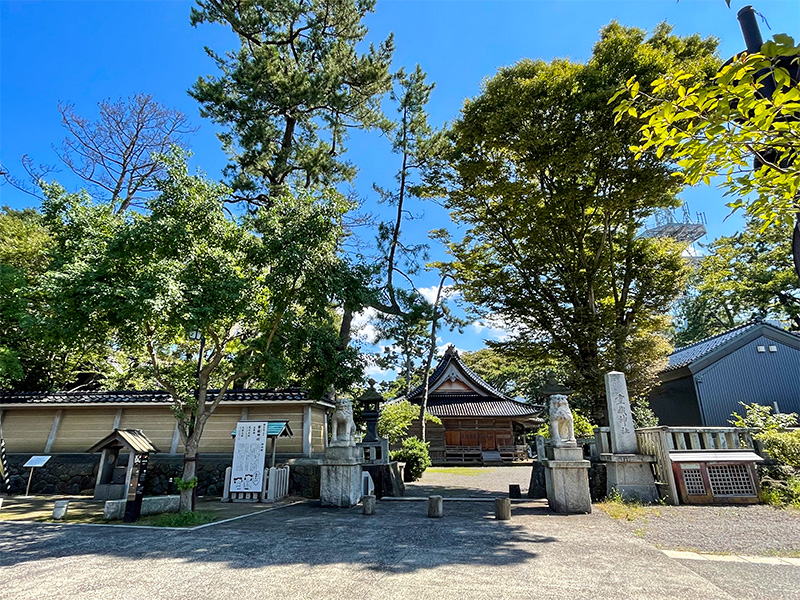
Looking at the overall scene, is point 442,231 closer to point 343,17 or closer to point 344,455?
point 343,17

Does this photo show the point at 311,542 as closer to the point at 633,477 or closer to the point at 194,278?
the point at 194,278

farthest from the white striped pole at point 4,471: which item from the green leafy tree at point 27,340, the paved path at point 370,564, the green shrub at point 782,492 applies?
the green shrub at point 782,492

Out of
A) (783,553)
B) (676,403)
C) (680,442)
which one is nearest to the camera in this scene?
(783,553)

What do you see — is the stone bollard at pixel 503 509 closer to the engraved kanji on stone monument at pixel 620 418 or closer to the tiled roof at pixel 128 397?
the engraved kanji on stone monument at pixel 620 418

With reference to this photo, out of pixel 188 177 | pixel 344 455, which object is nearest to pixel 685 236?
pixel 344 455

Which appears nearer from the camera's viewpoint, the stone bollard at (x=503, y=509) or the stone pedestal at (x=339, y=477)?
the stone bollard at (x=503, y=509)

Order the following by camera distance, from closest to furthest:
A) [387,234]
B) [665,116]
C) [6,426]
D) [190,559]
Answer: [665,116]
[190,559]
[6,426]
[387,234]

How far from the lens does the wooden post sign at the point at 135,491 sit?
8156 millimetres

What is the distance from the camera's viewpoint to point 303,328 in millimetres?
10078

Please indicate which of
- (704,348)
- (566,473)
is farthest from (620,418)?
(704,348)

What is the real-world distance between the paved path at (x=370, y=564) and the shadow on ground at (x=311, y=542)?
0.09ft

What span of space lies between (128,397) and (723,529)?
1721 centimetres

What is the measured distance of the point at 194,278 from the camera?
8.11 meters

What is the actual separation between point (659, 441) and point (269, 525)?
905cm
